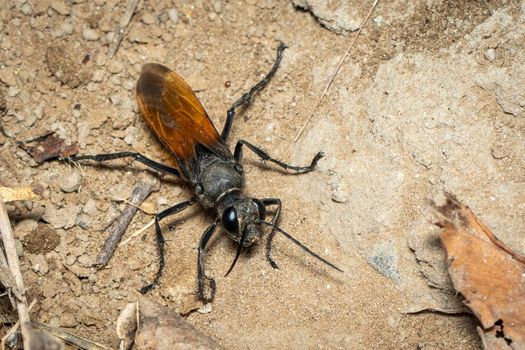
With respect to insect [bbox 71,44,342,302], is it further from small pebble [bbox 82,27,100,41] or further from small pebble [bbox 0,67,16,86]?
small pebble [bbox 0,67,16,86]

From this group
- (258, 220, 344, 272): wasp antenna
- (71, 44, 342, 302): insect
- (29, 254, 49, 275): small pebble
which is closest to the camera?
(258, 220, 344, 272): wasp antenna

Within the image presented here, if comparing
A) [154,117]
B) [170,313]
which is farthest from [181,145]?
[170,313]

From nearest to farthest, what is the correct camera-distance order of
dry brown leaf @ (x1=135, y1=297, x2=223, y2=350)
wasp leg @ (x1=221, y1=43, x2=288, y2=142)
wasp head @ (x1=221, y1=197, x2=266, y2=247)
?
dry brown leaf @ (x1=135, y1=297, x2=223, y2=350) < wasp head @ (x1=221, y1=197, x2=266, y2=247) < wasp leg @ (x1=221, y1=43, x2=288, y2=142)

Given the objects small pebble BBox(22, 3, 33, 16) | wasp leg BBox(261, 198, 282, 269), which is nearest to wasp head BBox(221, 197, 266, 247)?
wasp leg BBox(261, 198, 282, 269)

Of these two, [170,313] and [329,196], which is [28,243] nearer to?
[170,313]

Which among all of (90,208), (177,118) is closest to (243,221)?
(177,118)

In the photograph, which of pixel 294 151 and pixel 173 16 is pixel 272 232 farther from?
pixel 173 16
